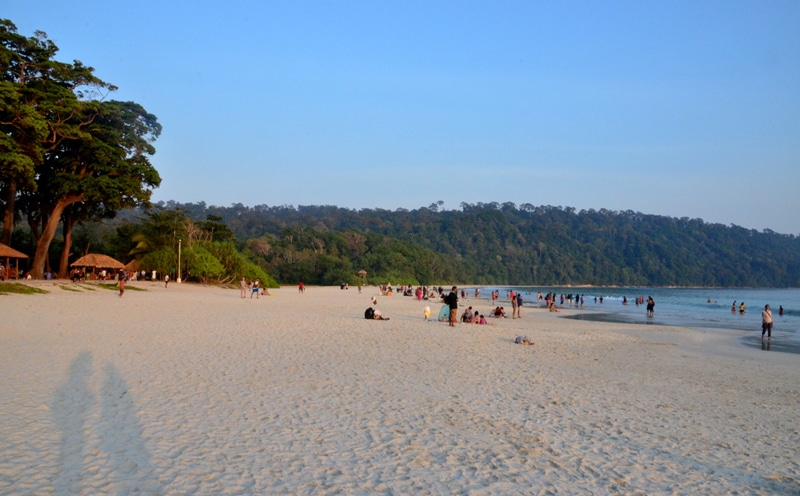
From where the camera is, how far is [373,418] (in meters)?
6.71

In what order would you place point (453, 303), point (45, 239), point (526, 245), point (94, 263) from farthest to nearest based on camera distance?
point (526, 245) < point (94, 263) < point (45, 239) < point (453, 303)

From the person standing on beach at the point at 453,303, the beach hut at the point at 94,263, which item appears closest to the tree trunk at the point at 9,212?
the beach hut at the point at 94,263

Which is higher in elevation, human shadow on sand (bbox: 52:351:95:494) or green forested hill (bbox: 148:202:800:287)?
green forested hill (bbox: 148:202:800:287)

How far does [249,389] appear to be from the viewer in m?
8.02

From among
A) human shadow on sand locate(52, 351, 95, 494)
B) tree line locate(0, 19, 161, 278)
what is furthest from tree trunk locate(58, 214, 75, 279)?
human shadow on sand locate(52, 351, 95, 494)

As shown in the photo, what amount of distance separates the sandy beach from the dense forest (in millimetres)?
65777

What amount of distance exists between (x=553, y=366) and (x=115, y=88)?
1322 inches

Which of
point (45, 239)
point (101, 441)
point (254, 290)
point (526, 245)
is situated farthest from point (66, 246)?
point (526, 245)

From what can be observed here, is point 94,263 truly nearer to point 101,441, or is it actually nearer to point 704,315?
point 101,441

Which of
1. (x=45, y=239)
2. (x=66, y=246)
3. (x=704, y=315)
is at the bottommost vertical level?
(x=704, y=315)

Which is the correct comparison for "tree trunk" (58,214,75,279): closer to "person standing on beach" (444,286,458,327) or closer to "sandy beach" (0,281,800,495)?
"sandy beach" (0,281,800,495)

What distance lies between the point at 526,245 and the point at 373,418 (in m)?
145

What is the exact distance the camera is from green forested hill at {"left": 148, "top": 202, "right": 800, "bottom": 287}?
3799 inches

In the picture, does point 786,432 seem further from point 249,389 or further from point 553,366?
point 249,389
